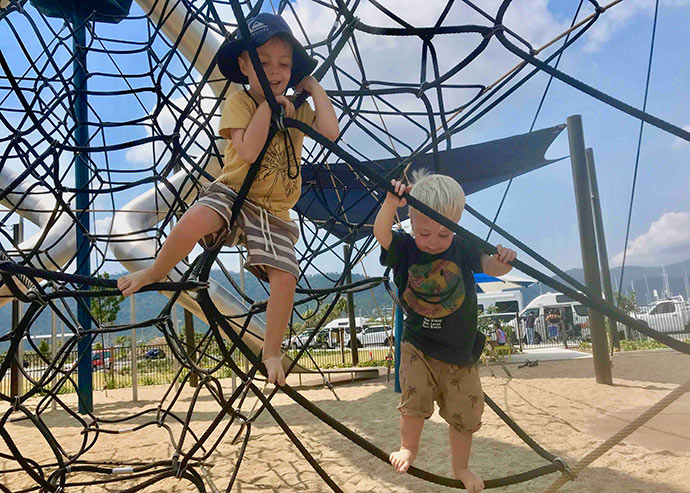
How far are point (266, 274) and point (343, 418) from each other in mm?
2718

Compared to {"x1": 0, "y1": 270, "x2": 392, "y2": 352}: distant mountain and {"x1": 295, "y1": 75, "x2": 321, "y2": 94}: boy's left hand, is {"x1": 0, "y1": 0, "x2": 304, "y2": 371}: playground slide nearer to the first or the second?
{"x1": 0, "y1": 270, "x2": 392, "y2": 352}: distant mountain

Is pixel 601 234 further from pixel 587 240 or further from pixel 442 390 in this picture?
pixel 442 390

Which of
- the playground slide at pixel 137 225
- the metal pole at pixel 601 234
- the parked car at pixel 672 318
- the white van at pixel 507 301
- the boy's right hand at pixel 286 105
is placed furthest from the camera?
the white van at pixel 507 301

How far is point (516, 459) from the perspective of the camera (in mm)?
2367

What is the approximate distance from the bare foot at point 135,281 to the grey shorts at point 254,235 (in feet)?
0.43

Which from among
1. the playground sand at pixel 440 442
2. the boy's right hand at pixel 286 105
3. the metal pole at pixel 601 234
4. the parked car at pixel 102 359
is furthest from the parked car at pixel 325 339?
the boy's right hand at pixel 286 105

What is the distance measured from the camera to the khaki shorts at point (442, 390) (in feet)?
3.71

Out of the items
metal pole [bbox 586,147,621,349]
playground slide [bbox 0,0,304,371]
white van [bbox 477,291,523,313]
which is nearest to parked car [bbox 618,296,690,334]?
metal pole [bbox 586,147,621,349]

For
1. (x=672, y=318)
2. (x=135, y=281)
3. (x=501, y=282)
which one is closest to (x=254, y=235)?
(x=135, y=281)

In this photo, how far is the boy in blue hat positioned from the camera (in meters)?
0.98

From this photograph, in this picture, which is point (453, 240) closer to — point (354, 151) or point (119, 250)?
point (354, 151)

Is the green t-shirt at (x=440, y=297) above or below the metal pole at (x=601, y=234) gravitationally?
below

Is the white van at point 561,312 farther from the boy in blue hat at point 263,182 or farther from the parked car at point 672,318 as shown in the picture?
the boy in blue hat at point 263,182

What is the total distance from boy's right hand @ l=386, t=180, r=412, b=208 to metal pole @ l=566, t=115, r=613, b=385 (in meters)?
3.55
